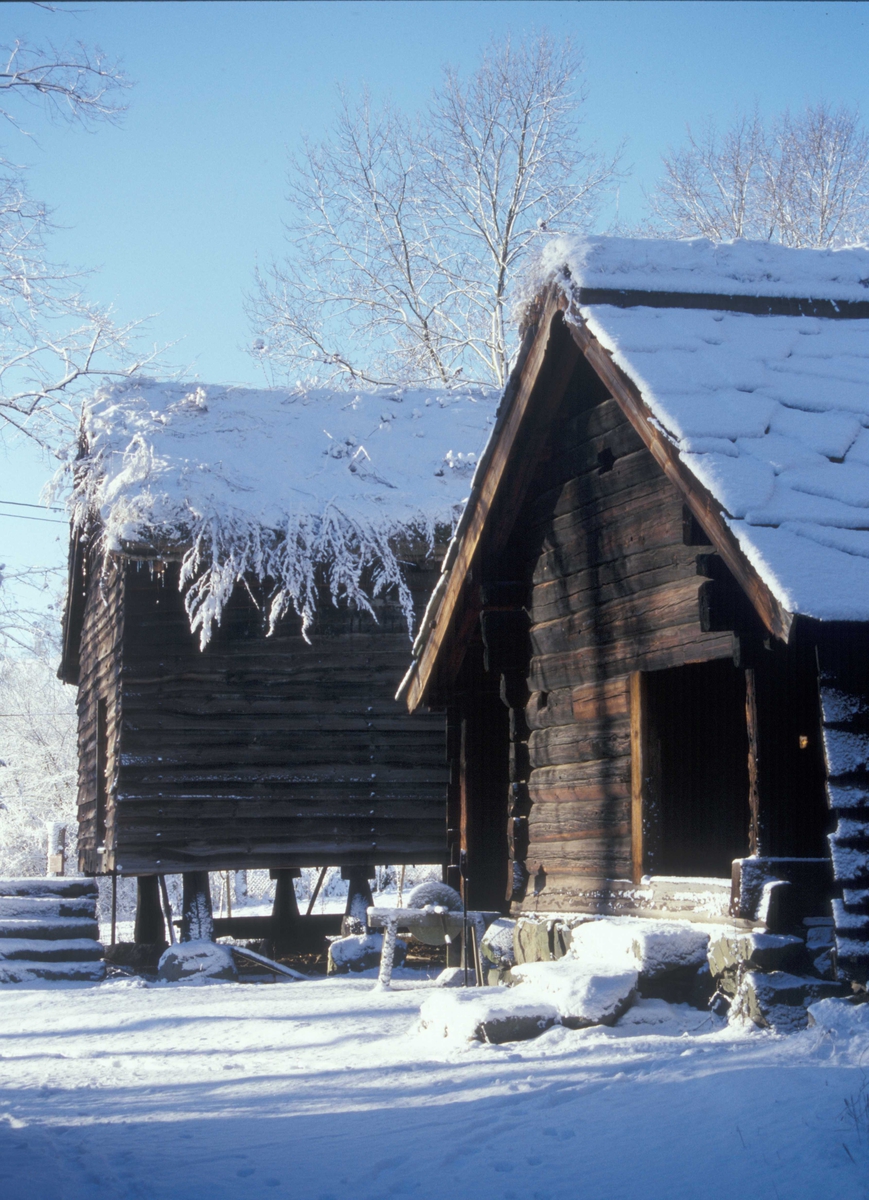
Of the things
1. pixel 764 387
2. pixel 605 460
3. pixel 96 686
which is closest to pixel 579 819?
pixel 605 460

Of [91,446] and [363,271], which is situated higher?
[363,271]

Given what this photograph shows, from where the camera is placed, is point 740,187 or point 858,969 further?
point 740,187

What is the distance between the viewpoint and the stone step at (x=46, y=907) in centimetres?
1289

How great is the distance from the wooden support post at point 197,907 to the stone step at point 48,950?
1.18m

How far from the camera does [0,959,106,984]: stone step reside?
39.9 ft

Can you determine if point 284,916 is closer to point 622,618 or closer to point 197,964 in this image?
point 197,964

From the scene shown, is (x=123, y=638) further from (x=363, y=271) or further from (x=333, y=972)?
(x=363, y=271)

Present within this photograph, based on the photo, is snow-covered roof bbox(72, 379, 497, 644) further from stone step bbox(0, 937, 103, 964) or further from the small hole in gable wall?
the small hole in gable wall

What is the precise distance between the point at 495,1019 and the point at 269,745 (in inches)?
307

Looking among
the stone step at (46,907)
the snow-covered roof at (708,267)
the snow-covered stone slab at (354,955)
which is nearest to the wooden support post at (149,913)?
the stone step at (46,907)

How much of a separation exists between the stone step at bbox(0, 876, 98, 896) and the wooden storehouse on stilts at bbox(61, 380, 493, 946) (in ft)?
1.15

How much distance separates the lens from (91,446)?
14.0 m

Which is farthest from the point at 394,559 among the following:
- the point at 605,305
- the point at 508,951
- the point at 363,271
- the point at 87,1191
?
the point at 363,271

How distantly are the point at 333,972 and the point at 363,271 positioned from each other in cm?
1738
